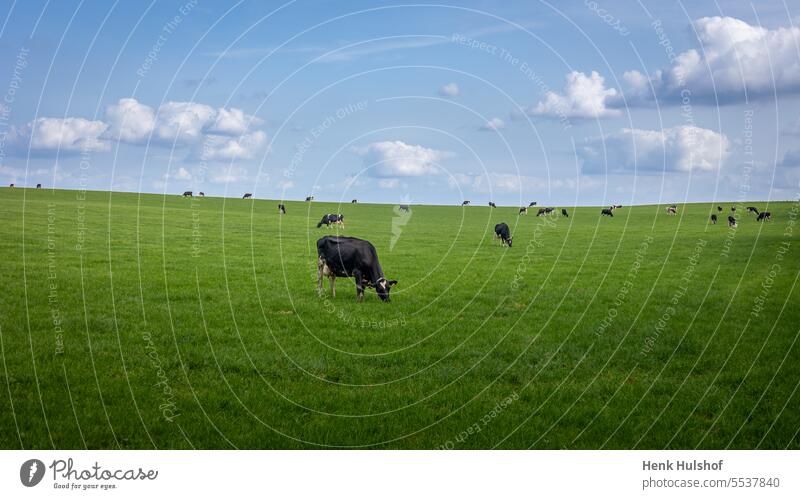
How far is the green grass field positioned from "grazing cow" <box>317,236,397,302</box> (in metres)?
0.69

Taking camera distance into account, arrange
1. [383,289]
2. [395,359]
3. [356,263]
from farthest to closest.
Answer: [356,263] < [383,289] < [395,359]

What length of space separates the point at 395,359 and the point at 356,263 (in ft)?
25.0

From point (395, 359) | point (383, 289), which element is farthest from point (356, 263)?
point (395, 359)

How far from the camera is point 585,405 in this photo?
35.5 feet

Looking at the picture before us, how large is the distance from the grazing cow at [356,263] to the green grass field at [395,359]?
685 mm

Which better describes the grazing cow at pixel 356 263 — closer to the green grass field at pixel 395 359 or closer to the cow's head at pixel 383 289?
the cow's head at pixel 383 289

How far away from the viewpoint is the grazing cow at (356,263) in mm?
20203

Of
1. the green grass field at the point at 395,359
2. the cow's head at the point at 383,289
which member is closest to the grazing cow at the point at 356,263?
the cow's head at the point at 383,289

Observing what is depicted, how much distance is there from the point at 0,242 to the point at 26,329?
21746mm

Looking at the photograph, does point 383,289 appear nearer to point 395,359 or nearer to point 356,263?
point 356,263

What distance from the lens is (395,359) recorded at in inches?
525
